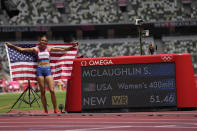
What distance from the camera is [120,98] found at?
9.93 metres

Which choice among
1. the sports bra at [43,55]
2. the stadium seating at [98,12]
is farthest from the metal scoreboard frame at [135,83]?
the stadium seating at [98,12]

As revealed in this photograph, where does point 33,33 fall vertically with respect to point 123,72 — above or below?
above

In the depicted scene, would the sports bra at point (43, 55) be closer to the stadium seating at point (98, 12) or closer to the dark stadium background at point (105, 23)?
the dark stadium background at point (105, 23)

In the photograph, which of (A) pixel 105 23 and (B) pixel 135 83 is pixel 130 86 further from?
(A) pixel 105 23

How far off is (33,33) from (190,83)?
41807 mm

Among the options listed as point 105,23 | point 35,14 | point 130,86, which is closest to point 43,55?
point 130,86

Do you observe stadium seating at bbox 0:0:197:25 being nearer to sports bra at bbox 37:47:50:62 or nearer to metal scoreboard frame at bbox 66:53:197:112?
sports bra at bbox 37:47:50:62

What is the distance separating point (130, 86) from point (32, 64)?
7.70ft

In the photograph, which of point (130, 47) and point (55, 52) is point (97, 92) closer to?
point (55, 52)

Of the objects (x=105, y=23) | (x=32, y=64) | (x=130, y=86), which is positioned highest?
(x=105, y=23)

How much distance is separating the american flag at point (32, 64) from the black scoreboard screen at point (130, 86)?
55 cm

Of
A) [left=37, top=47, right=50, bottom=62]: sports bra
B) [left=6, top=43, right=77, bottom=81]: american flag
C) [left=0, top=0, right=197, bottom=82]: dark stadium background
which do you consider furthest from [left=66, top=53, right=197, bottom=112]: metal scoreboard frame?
[left=0, top=0, right=197, bottom=82]: dark stadium background

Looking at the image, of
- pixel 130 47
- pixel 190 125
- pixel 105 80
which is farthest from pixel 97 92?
pixel 130 47

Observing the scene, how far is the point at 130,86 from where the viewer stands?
9969 mm
